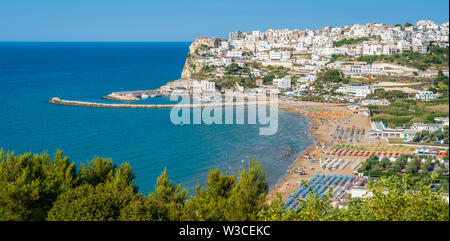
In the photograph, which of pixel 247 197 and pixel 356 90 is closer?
pixel 247 197

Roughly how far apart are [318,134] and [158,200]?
11.0 metres

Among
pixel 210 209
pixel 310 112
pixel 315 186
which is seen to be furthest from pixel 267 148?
pixel 210 209

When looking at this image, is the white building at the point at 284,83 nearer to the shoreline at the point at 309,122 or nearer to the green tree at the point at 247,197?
the shoreline at the point at 309,122

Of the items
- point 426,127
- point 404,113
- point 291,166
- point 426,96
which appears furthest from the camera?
point 426,96

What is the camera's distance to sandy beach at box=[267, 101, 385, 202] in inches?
408

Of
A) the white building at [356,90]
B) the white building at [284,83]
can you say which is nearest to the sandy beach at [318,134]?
the white building at [356,90]

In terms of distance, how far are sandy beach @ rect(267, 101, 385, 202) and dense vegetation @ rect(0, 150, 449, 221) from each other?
3.61 m

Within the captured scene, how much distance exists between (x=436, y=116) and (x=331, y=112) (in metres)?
4.91

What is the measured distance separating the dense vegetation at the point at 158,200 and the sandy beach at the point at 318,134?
361 centimetres

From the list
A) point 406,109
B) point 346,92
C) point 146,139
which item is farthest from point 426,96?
point 146,139

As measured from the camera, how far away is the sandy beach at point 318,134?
408 inches

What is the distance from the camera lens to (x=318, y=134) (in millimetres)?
15562

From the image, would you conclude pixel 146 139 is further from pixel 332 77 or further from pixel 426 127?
pixel 332 77
